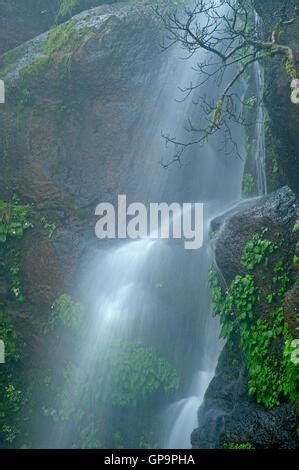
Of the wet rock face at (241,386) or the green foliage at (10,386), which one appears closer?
the wet rock face at (241,386)

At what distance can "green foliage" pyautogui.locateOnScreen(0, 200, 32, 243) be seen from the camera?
10.6 meters

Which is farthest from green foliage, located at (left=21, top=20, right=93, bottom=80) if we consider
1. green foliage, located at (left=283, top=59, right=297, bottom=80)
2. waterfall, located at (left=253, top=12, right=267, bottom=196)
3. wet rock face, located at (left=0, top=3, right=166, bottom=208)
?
green foliage, located at (left=283, top=59, right=297, bottom=80)

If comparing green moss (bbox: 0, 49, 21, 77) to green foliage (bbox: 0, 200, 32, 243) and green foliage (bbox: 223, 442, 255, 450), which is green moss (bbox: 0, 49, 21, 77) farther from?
green foliage (bbox: 223, 442, 255, 450)

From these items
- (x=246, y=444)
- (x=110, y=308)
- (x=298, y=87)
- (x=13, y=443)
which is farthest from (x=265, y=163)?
(x=13, y=443)

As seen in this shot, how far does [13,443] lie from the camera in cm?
912

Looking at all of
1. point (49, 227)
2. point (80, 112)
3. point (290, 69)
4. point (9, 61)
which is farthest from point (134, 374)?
point (9, 61)

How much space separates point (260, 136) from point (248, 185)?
3.71 ft

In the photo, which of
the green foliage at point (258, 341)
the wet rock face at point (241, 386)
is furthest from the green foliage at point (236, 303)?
the wet rock face at point (241, 386)

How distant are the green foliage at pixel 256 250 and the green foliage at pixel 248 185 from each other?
129 inches

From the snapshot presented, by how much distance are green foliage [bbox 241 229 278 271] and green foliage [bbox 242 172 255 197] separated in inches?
129

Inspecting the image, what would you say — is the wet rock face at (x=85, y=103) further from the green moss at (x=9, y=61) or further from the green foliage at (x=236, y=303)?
the green foliage at (x=236, y=303)

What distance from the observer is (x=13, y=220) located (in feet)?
35.3

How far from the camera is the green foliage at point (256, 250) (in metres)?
6.62

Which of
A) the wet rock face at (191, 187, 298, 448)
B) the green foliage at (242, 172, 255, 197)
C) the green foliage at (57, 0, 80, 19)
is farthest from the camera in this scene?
the green foliage at (57, 0, 80, 19)
